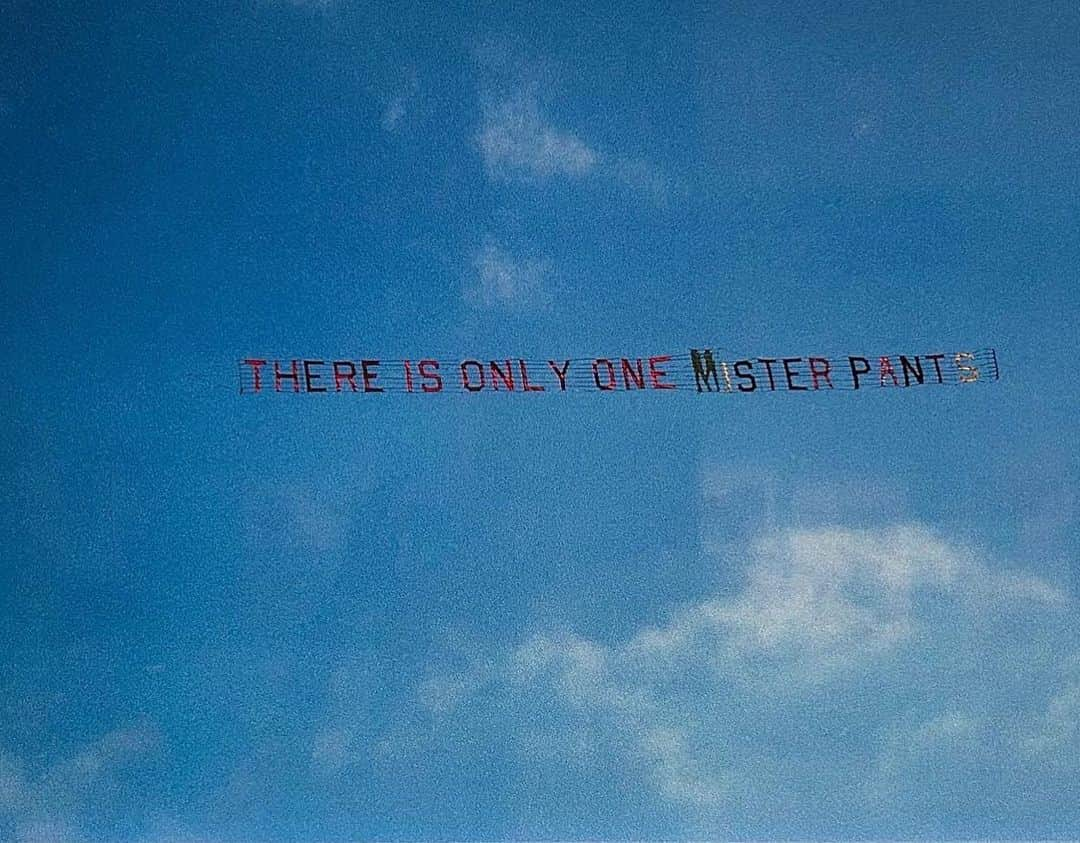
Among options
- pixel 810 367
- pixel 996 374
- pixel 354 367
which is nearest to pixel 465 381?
pixel 354 367

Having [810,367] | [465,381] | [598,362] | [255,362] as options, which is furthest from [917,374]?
[255,362]

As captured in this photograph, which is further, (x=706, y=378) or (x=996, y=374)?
(x=996, y=374)

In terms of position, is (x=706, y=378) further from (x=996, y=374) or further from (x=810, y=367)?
(x=996, y=374)

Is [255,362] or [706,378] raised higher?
[255,362]

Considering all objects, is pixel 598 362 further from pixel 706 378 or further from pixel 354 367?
pixel 354 367

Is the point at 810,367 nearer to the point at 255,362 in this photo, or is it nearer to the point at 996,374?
the point at 996,374

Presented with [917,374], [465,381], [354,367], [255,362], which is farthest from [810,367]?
[255,362]

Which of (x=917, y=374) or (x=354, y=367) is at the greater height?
(x=354, y=367)
